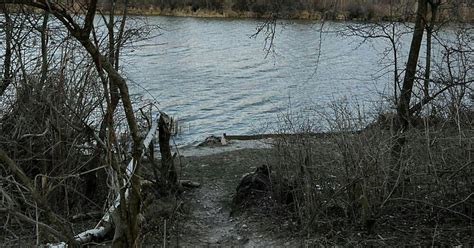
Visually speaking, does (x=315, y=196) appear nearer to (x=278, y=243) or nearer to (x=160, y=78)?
(x=278, y=243)

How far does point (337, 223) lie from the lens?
249 inches

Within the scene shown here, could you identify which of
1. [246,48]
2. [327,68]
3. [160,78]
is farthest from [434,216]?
[246,48]

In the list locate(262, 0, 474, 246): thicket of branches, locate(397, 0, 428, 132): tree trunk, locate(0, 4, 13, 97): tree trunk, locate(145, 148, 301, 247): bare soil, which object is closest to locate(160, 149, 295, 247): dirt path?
locate(145, 148, 301, 247): bare soil

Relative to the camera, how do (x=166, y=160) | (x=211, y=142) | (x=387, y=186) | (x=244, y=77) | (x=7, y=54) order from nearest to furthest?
(x=387, y=186) < (x=7, y=54) < (x=166, y=160) < (x=211, y=142) < (x=244, y=77)

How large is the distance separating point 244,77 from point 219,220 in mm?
16589

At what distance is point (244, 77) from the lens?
77.4ft

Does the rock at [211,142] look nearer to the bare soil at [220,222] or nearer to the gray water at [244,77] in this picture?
the gray water at [244,77]

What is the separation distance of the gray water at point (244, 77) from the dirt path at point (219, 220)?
3577 millimetres

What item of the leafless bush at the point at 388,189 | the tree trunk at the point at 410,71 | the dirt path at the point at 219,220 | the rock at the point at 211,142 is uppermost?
the tree trunk at the point at 410,71

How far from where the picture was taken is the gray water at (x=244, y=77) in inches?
686

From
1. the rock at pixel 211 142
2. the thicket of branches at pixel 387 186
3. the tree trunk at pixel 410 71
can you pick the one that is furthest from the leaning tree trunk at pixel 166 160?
the rock at pixel 211 142

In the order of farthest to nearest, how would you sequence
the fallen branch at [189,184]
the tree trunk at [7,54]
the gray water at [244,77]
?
the gray water at [244,77]
the fallen branch at [189,184]
the tree trunk at [7,54]

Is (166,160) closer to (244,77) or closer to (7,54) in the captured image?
(7,54)

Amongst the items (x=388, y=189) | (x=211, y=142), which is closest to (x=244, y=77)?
(x=211, y=142)
